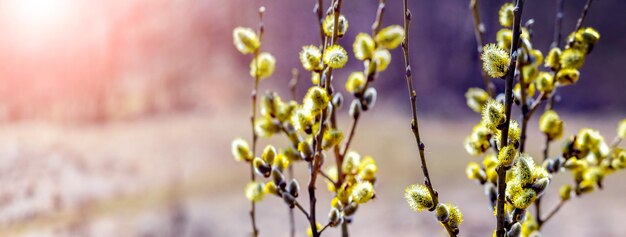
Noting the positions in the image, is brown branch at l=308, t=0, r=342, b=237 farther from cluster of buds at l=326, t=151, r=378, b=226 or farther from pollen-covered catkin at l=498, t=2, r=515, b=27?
pollen-covered catkin at l=498, t=2, r=515, b=27

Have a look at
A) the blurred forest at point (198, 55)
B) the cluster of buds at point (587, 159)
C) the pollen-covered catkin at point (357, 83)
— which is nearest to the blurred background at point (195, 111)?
the blurred forest at point (198, 55)

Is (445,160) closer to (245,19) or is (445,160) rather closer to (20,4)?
(245,19)

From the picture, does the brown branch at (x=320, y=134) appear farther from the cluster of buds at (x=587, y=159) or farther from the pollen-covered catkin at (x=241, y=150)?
the cluster of buds at (x=587, y=159)

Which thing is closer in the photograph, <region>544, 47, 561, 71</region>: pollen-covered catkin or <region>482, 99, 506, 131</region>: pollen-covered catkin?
<region>482, 99, 506, 131</region>: pollen-covered catkin

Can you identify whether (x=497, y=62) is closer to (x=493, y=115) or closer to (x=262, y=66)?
(x=493, y=115)

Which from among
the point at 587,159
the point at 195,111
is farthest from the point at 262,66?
the point at 195,111

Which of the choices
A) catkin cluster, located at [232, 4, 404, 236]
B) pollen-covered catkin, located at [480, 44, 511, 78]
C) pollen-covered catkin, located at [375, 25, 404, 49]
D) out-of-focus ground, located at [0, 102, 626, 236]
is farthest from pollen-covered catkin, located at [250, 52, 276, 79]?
out-of-focus ground, located at [0, 102, 626, 236]
